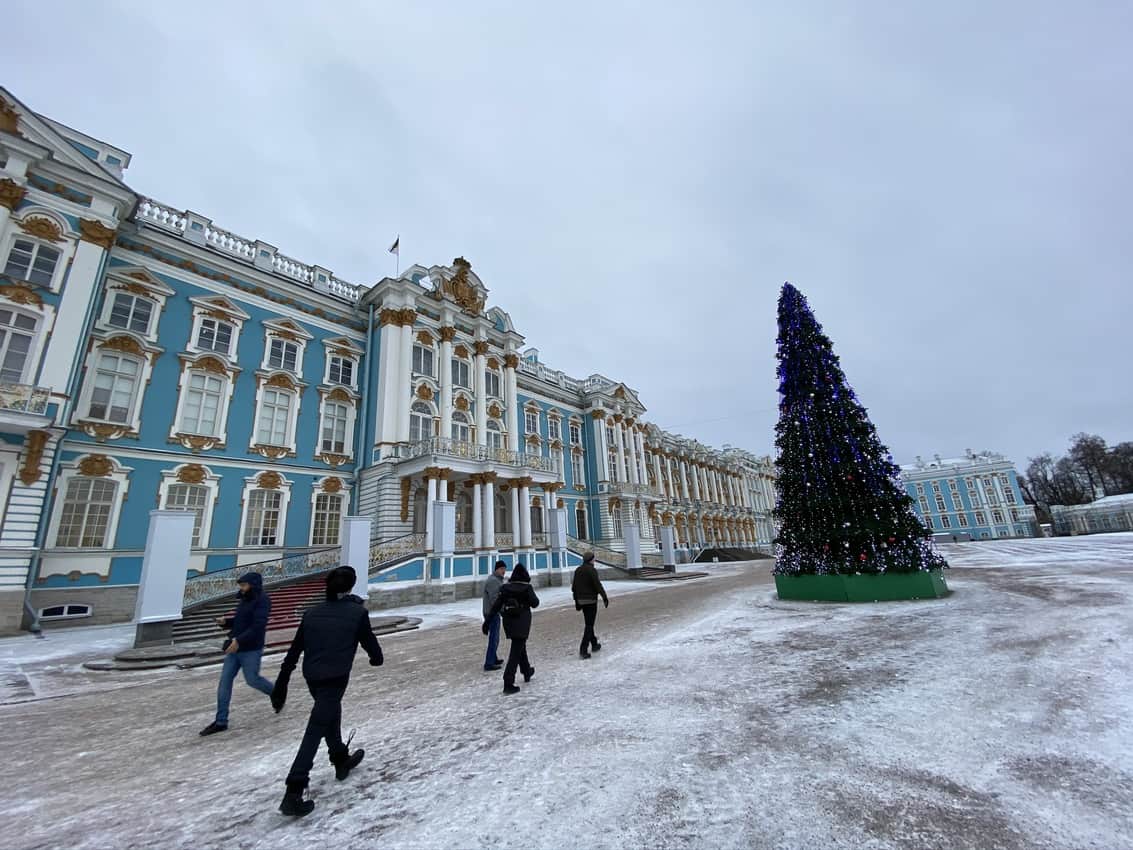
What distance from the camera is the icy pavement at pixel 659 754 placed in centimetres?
266

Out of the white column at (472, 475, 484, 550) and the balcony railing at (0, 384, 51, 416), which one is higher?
the balcony railing at (0, 384, 51, 416)

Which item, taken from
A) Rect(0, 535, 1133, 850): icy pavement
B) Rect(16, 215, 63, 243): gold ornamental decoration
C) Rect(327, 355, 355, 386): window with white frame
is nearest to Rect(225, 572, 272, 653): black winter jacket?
Rect(0, 535, 1133, 850): icy pavement

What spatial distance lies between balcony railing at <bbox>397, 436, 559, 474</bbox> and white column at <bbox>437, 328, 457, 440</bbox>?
2042 mm

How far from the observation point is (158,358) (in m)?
17.2

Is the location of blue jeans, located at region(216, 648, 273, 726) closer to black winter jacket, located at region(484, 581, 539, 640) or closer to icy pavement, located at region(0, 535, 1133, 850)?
icy pavement, located at region(0, 535, 1133, 850)

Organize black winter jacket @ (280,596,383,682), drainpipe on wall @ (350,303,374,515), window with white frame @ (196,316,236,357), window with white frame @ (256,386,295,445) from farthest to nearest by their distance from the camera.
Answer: drainpipe on wall @ (350,303,374,515) < window with white frame @ (256,386,295,445) < window with white frame @ (196,316,236,357) < black winter jacket @ (280,596,383,682)

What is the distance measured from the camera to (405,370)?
2214 centimetres

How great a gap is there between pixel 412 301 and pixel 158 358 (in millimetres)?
10234

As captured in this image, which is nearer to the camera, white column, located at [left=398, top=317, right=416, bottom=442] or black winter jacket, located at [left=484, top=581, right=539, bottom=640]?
black winter jacket, located at [left=484, top=581, right=539, bottom=640]

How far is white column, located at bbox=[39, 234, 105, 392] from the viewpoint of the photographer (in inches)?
543

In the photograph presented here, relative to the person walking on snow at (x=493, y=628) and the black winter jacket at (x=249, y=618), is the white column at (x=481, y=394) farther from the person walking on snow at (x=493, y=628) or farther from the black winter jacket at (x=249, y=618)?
the black winter jacket at (x=249, y=618)

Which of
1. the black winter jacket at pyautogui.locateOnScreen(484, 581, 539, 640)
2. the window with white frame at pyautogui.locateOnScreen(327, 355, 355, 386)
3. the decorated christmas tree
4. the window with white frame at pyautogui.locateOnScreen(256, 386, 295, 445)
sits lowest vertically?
the black winter jacket at pyautogui.locateOnScreen(484, 581, 539, 640)

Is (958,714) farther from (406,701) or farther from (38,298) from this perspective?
(38,298)

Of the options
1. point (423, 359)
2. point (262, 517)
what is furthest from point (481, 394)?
point (262, 517)
